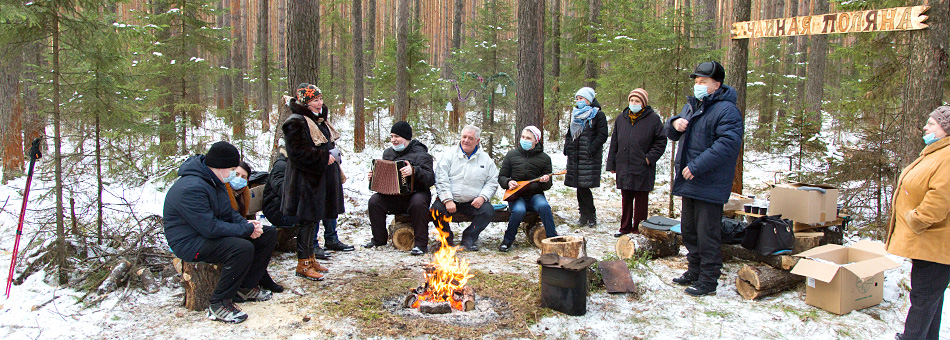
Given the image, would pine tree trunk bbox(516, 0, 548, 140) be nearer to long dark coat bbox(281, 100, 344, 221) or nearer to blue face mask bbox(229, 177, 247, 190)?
long dark coat bbox(281, 100, 344, 221)

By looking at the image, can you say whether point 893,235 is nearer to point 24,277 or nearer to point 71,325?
point 71,325

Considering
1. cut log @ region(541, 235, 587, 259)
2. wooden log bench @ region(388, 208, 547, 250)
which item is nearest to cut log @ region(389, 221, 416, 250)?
wooden log bench @ region(388, 208, 547, 250)

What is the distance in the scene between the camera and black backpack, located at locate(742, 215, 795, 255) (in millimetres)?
4836

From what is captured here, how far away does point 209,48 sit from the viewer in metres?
12.0

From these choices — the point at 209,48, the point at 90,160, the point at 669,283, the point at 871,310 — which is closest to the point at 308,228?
the point at 90,160

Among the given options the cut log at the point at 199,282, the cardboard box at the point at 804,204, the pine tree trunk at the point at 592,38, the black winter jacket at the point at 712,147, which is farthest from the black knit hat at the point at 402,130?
the pine tree trunk at the point at 592,38

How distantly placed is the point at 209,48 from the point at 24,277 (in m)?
8.44

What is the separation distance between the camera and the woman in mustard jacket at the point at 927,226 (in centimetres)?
330

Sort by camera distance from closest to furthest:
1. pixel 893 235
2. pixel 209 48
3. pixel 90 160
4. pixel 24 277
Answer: pixel 893 235 < pixel 24 277 < pixel 90 160 < pixel 209 48

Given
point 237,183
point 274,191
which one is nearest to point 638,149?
point 274,191

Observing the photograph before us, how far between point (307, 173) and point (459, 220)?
2.16 metres

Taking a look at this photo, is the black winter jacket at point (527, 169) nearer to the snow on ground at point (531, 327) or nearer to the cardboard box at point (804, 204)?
the snow on ground at point (531, 327)

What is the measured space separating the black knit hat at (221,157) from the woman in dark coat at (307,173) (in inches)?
34.5

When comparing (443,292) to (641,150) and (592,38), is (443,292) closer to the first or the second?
(641,150)
